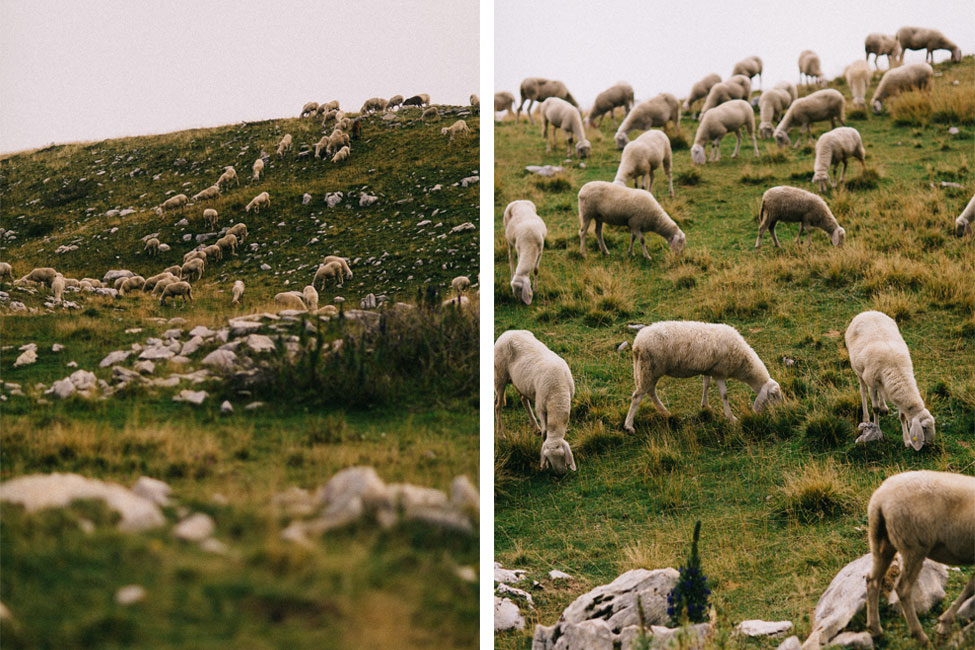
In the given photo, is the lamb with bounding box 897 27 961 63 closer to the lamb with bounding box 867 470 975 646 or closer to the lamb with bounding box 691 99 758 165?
the lamb with bounding box 691 99 758 165

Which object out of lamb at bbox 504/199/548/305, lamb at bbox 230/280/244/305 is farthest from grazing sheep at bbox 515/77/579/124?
lamb at bbox 230/280/244/305

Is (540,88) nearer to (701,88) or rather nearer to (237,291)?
(701,88)

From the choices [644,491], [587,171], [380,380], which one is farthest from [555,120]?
[380,380]

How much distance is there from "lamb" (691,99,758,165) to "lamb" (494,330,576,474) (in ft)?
26.0

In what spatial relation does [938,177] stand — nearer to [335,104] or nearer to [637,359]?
[637,359]

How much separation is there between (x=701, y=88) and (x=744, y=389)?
12.2m

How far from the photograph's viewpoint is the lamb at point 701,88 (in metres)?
17.9

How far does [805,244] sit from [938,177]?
3.16 m

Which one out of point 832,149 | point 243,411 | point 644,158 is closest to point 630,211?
point 644,158

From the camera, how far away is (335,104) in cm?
314

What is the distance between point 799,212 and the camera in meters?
9.84

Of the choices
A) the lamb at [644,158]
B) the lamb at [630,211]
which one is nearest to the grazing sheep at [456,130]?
the lamb at [630,211]

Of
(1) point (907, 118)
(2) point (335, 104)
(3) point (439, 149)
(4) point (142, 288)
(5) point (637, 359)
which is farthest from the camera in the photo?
(1) point (907, 118)

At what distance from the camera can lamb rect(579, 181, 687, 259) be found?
1007 cm
